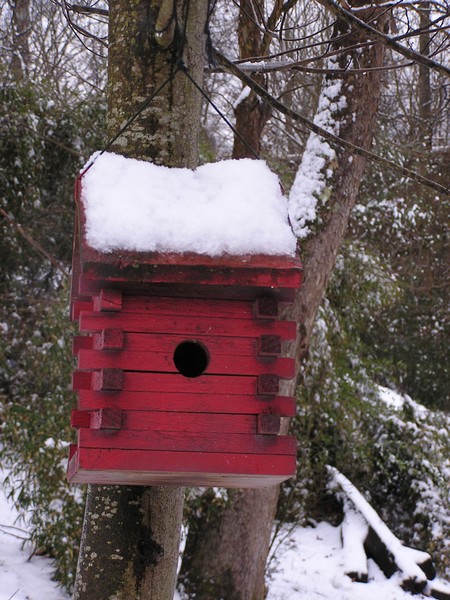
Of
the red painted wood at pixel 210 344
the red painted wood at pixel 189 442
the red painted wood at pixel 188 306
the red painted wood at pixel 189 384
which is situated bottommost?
the red painted wood at pixel 189 442

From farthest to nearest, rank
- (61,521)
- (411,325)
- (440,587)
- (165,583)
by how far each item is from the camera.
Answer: (411,325)
(440,587)
(61,521)
(165,583)

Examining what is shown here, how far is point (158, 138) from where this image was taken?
2062 millimetres

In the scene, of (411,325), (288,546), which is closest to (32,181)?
(288,546)

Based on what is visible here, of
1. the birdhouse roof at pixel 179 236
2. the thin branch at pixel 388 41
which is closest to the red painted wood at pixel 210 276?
the birdhouse roof at pixel 179 236

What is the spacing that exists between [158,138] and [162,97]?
0.12 m

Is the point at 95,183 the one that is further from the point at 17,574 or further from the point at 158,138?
the point at 17,574

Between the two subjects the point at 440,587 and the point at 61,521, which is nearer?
the point at 61,521

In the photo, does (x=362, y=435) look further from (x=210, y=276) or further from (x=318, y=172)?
(x=210, y=276)

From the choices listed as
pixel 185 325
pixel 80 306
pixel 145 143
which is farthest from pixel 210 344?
pixel 145 143

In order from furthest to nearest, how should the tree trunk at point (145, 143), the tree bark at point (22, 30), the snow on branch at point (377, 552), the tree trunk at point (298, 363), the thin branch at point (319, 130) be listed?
the tree bark at point (22, 30)
the snow on branch at point (377, 552)
the tree trunk at point (298, 363)
the thin branch at point (319, 130)
the tree trunk at point (145, 143)

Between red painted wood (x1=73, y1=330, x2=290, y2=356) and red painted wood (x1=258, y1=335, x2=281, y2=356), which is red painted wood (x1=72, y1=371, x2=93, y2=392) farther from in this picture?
red painted wood (x1=258, y1=335, x2=281, y2=356)

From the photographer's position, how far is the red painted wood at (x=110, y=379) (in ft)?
5.60

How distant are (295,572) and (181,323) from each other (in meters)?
4.67

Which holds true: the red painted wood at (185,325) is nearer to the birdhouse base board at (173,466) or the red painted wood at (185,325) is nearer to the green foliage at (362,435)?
the birdhouse base board at (173,466)
